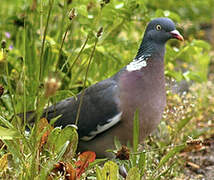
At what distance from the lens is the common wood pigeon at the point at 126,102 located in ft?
8.72

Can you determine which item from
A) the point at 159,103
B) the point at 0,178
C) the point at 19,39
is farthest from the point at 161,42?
the point at 19,39

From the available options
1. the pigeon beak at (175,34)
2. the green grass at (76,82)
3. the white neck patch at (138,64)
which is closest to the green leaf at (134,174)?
the green grass at (76,82)

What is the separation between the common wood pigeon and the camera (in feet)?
8.72

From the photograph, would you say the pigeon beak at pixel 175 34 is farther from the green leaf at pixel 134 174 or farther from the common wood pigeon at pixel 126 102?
the green leaf at pixel 134 174

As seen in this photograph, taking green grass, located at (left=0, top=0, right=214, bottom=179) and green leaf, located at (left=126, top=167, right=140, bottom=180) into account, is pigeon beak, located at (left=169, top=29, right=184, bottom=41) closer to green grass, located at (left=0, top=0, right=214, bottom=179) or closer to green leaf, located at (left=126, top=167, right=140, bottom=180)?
green grass, located at (left=0, top=0, right=214, bottom=179)

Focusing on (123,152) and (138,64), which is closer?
(123,152)

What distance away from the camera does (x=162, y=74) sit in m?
2.77

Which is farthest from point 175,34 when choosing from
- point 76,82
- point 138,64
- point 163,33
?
point 76,82

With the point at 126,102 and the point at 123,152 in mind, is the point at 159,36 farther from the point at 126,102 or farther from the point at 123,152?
the point at 123,152

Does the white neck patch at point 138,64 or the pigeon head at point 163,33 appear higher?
the pigeon head at point 163,33

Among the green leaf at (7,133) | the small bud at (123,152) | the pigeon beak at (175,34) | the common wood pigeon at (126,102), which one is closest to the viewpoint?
the green leaf at (7,133)

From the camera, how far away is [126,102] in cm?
265

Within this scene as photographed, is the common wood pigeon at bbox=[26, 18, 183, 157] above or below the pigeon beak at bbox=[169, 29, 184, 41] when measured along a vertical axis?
below

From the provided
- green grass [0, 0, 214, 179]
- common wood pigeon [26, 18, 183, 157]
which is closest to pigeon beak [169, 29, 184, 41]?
common wood pigeon [26, 18, 183, 157]
